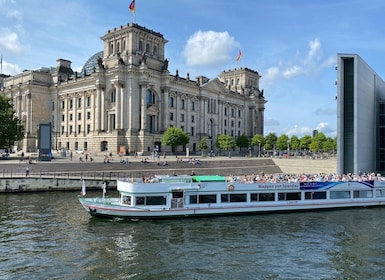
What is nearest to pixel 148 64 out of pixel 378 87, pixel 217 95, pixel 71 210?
pixel 217 95

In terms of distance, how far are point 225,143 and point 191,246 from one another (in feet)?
239

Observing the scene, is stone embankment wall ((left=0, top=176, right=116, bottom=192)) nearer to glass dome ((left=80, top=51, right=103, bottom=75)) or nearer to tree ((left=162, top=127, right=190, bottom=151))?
tree ((left=162, top=127, right=190, bottom=151))

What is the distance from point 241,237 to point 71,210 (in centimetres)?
1559

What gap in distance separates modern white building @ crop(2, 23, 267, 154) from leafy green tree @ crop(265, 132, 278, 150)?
1178cm

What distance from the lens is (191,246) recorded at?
2173 centimetres

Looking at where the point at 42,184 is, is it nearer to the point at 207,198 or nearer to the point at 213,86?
the point at 207,198

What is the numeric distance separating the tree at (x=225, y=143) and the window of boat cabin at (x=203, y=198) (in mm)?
63228

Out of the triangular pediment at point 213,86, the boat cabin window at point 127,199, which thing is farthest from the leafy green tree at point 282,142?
the boat cabin window at point 127,199

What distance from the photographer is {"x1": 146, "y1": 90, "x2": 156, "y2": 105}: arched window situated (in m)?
84.8

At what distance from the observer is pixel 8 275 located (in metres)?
16.8

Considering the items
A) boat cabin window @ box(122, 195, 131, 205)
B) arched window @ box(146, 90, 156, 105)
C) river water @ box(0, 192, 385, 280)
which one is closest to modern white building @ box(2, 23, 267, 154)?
arched window @ box(146, 90, 156, 105)

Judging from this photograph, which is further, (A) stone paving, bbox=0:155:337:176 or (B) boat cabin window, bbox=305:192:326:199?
(A) stone paving, bbox=0:155:337:176

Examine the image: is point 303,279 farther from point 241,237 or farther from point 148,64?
point 148,64

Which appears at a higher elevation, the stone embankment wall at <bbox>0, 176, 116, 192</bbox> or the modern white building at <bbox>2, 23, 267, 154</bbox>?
the modern white building at <bbox>2, 23, 267, 154</bbox>
